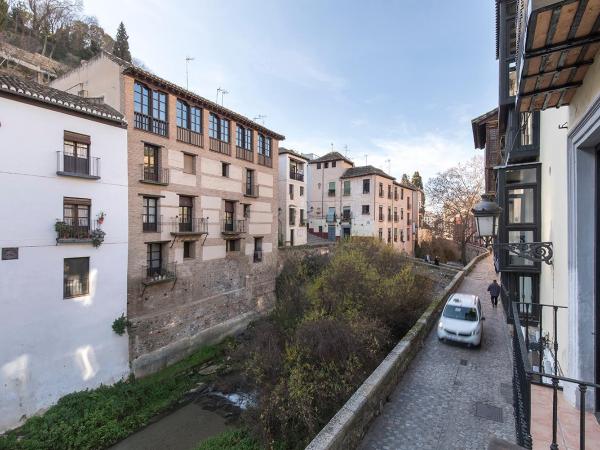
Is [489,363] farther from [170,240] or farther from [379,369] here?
[170,240]

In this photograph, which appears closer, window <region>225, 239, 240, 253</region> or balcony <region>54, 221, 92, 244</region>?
balcony <region>54, 221, 92, 244</region>

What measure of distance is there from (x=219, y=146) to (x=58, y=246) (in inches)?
389

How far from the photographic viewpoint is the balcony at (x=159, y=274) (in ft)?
47.8

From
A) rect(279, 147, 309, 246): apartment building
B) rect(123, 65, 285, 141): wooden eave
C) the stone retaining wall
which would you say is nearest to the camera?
the stone retaining wall

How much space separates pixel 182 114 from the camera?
1688 cm

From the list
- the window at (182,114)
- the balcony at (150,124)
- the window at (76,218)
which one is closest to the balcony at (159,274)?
the window at (76,218)

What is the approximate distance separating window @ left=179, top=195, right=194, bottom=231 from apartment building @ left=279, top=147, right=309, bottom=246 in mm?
12732

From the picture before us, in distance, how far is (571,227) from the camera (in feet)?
12.5

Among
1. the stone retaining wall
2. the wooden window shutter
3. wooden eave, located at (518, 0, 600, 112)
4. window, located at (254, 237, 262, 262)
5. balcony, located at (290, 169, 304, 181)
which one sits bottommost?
the stone retaining wall

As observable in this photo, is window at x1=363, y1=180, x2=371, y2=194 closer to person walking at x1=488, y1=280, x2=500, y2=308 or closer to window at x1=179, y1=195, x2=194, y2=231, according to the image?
person walking at x1=488, y1=280, x2=500, y2=308

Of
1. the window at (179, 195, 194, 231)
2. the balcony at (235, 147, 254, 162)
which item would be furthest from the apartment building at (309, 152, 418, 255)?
the window at (179, 195, 194, 231)

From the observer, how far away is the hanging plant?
40.7 feet

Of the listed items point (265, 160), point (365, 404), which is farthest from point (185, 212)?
point (365, 404)

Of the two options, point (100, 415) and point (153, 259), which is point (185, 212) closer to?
point (153, 259)
